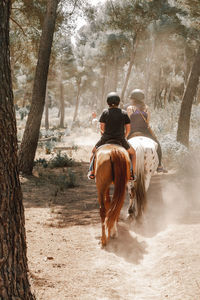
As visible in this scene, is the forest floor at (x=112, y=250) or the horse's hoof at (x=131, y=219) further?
the horse's hoof at (x=131, y=219)

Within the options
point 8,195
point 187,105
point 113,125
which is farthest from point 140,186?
point 187,105

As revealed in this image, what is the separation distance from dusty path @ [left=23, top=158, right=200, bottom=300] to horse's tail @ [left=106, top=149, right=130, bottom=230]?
600mm

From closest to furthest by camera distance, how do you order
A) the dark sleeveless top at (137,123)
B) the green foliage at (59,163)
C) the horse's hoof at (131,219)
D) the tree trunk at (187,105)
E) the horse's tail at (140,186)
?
the horse's tail at (140,186) → the horse's hoof at (131,219) → the dark sleeveless top at (137,123) → the tree trunk at (187,105) → the green foliage at (59,163)

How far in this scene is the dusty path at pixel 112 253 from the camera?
12.2ft

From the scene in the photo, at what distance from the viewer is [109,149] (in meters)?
5.23

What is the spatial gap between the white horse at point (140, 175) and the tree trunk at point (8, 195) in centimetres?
404

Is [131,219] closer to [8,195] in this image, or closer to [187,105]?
[8,195]

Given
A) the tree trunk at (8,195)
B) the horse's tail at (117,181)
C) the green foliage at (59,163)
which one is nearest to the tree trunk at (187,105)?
the green foliage at (59,163)

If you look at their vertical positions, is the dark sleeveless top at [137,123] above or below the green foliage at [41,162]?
above

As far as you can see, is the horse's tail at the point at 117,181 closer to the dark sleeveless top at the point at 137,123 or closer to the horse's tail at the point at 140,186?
the horse's tail at the point at 140,186

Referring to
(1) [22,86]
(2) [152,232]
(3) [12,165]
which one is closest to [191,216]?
(2) [152,232]

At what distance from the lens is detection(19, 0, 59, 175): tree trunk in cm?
973

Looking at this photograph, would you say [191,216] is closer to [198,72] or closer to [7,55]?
[7,55]

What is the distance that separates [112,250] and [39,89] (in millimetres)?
6450
